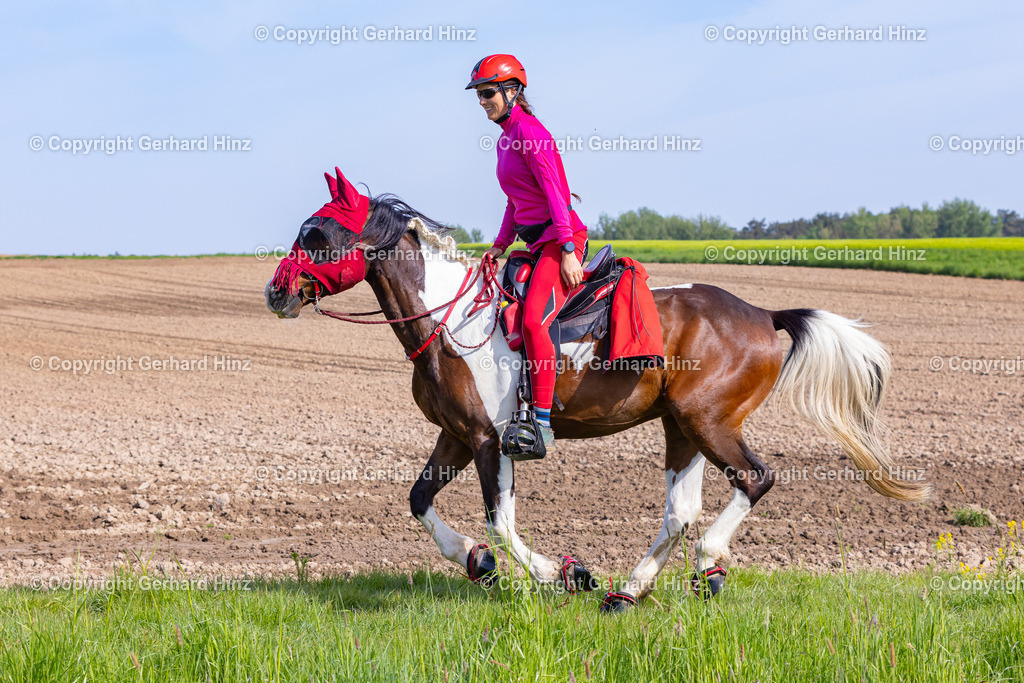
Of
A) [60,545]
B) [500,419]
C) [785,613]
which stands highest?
[500,419]

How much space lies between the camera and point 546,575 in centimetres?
476

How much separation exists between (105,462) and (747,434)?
716 centimetres

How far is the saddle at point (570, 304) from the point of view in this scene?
195 inches

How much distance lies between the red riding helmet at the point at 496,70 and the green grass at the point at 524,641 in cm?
276

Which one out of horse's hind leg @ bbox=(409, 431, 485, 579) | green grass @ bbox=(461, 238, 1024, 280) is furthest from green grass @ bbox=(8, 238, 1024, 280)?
horse's hind leg @ bbox=(409, 431, 485, 579)

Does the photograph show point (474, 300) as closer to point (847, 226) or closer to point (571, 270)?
point (571, 270)

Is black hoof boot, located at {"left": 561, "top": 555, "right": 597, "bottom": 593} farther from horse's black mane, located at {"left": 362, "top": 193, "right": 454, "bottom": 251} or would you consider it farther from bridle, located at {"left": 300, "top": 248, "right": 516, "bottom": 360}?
horse's black mane, located at {"left": 362, "top": 193, "right": 454, "bottom": 251}

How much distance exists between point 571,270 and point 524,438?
997 mm

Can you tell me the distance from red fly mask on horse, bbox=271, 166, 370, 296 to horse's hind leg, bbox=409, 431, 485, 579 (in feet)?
3.80

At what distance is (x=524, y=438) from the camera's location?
4.67 metres

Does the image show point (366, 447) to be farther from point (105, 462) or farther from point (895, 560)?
point (895, 560)

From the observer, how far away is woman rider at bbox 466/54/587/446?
15.5 feet

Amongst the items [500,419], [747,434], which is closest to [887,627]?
[500,419]

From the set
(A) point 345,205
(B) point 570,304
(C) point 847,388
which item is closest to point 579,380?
(B) point 570,304
